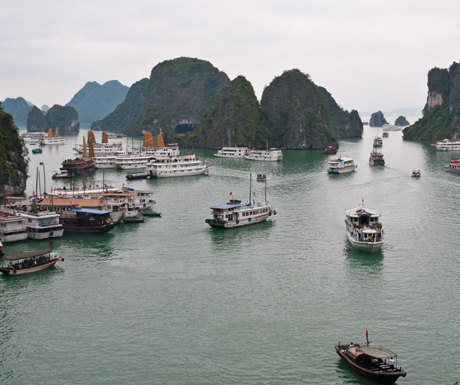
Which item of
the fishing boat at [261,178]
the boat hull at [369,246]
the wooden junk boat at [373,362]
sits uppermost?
the fishing boat at [261,178]

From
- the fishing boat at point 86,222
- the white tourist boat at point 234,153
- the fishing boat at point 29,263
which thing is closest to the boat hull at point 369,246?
the fishing boat at point 86,222

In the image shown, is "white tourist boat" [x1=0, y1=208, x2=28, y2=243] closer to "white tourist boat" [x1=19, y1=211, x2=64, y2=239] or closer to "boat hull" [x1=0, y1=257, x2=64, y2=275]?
"white tourist boat" [x1=19, y1=211, x2=64, y2=239]

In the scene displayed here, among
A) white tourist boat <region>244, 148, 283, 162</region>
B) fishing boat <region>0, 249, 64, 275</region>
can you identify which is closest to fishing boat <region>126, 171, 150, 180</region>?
white tourist boat <region>244, 148, 283, 162</region>

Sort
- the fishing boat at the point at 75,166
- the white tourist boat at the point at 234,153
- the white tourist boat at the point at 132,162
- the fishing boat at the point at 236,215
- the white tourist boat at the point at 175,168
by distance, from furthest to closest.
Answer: the white tourist boat at the point at 234,153
the white tourist boat at the point at 132,162
the white tourist boat at the point at 175,168
the fishing boat at the point at 75,166
the fishing boat at the point at 236,215

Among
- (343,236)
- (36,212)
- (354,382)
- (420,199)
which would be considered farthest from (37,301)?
(420,199)

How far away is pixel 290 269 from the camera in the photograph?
52.4 meters

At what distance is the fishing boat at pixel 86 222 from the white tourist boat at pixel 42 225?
2266 mm

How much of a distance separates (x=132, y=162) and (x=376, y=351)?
124659mm

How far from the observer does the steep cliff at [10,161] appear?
89062mm

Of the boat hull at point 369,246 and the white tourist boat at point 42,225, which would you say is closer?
the boat hull at point 369,246

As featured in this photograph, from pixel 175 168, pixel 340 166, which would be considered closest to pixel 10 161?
pixel 175 168

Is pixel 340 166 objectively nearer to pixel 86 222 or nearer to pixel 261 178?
pixel 261 178

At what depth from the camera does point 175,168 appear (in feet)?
428

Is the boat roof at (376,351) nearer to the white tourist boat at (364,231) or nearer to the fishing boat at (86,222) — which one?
the white tourist boat at (364,231)
